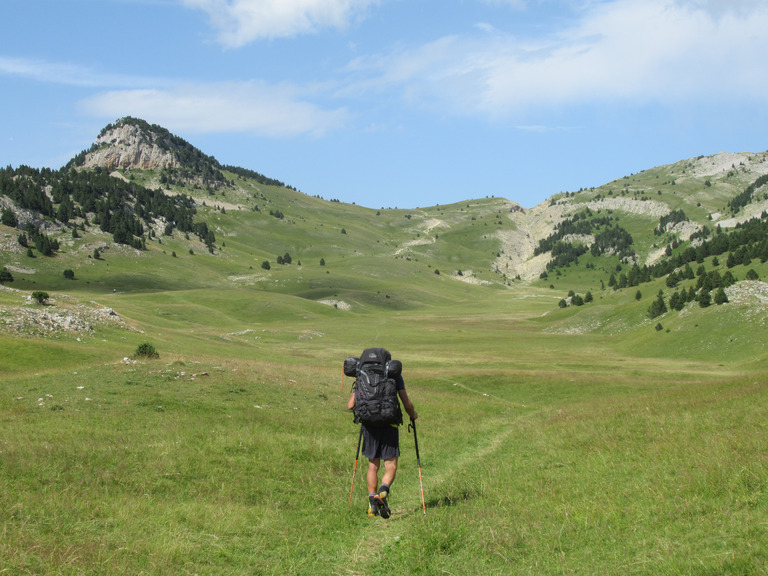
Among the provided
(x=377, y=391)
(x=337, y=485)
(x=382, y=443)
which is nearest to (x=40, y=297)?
(x=337, y=485)

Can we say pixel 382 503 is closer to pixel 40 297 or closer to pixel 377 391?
pixel 377 391

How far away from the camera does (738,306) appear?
81875mm

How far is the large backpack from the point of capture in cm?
1119

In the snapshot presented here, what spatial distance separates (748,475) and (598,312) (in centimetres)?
13087

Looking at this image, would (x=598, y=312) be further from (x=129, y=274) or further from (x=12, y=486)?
(x=129, y=274)

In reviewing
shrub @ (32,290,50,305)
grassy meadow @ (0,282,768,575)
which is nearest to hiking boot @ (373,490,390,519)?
grassy meadow @ (0,282,768,575)

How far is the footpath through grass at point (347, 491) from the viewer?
307 inches

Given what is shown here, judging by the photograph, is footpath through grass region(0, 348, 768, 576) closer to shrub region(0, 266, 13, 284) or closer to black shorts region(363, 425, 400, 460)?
black shorts region(363, 425, 400, 460)

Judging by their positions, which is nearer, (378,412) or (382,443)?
(378,412)

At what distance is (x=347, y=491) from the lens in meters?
13.2

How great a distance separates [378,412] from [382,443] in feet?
3.00

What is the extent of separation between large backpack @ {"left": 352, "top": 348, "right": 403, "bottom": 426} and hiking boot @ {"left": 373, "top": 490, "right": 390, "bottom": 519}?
4.79ft

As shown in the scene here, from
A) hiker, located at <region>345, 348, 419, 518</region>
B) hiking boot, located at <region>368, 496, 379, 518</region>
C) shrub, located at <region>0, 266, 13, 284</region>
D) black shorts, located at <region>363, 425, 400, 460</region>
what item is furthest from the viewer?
shrub, located at <region>0, 266, 13, 284</region>

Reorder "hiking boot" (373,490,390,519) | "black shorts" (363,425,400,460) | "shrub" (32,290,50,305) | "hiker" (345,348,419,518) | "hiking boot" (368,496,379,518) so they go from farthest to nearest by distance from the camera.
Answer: "shrub" (32,290,50,305)
"black shorts" (363,425,400,460)
"hiker" (345,348,419,518)
"hiking boot" (368,496,379,518)
"hiking boot" (373,490,390,519)
